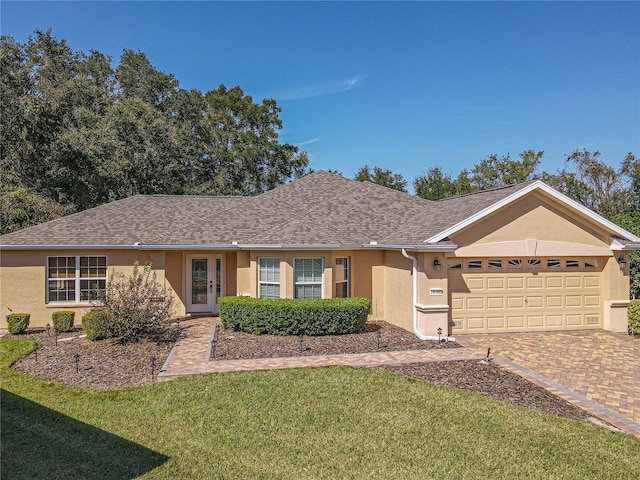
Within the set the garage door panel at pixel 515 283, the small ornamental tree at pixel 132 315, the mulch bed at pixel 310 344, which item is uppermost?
the garage door panel at pixel 515 283

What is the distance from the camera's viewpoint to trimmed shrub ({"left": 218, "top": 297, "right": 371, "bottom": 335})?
1316 cm

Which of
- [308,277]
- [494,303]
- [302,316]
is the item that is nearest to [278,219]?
[308,277]

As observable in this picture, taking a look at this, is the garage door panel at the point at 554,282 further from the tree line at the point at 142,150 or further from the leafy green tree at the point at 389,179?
the leafy green tree at the point at 389,179

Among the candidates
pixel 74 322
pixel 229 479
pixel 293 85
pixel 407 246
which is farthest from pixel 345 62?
pixel 229 479

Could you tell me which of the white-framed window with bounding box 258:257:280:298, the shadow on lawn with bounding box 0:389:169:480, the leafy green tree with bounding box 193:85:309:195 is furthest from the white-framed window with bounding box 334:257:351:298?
the leafy green tree with bounding box 193:85:309:195

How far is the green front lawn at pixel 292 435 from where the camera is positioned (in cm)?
539

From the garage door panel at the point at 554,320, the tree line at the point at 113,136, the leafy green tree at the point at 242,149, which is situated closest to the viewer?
the garage door panel at the point at 554,320

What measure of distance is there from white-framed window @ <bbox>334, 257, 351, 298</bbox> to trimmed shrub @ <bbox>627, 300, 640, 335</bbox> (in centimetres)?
926

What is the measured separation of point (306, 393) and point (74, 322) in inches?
453

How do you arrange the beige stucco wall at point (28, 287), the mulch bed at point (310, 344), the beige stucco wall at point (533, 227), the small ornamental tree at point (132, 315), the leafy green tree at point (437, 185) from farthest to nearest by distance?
the leafy green tree at point (437, 185), the beige stucco wall at point (28, 287), the beige stucco wall at point (533, 227), the small ornamental tree at point (132, 315), the mulch bed at point (310, 344)

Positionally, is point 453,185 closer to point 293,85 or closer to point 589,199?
point 589,199

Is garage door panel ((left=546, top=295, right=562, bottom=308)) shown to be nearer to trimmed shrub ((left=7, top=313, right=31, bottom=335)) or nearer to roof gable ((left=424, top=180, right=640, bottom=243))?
roof gable ((left=424, top=180, right=640, bottom=243))

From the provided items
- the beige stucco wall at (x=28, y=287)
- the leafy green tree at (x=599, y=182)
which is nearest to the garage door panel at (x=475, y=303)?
the beige stucco wall at (x=28, y=287)

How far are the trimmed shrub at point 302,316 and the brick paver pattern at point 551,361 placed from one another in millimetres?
1533
